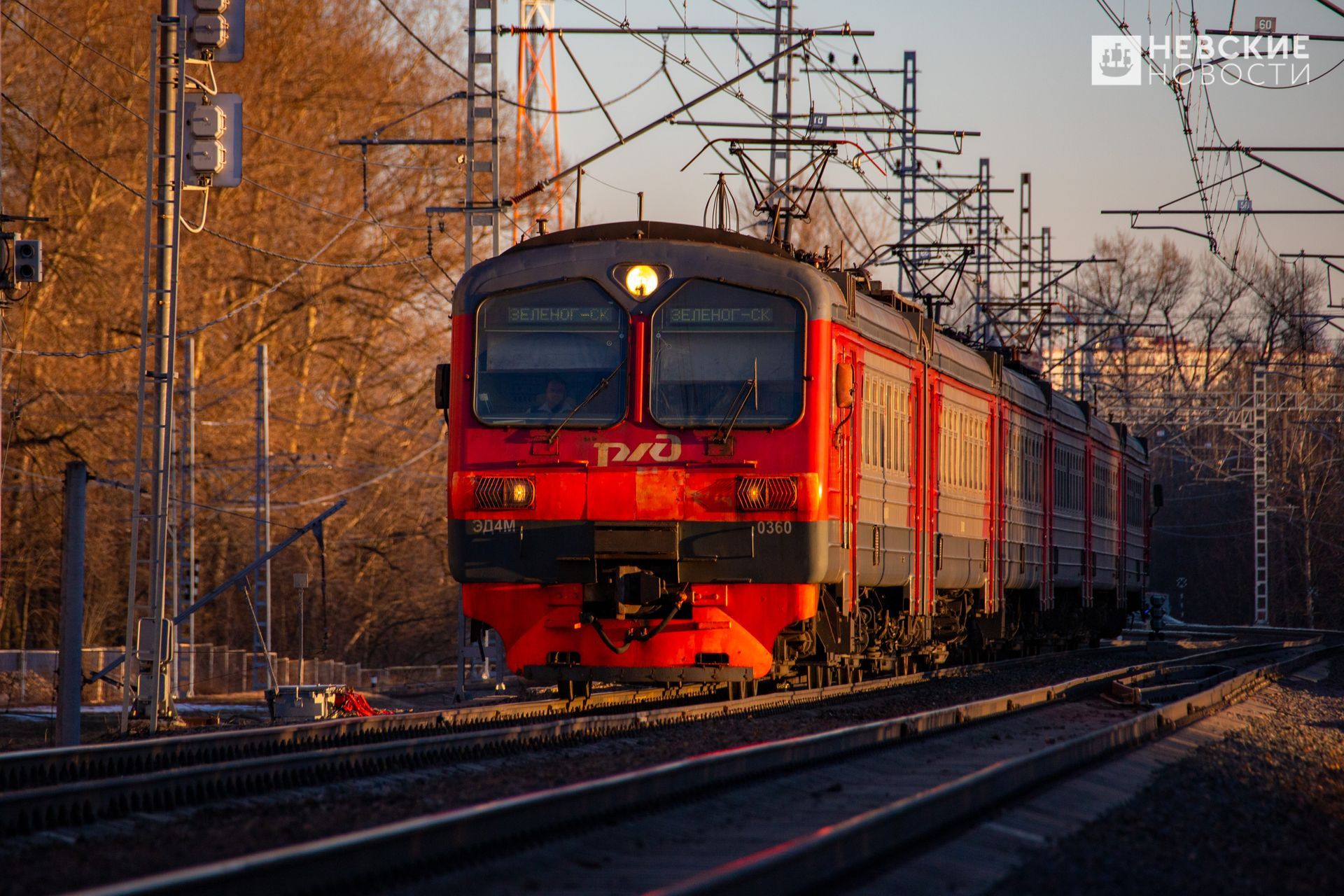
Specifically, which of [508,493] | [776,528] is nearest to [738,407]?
[776,528]

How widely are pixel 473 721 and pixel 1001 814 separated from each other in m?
5.50

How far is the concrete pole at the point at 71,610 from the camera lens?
37.3 ft

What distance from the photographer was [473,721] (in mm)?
11992

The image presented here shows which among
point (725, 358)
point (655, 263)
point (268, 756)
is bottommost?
point (268, 756)

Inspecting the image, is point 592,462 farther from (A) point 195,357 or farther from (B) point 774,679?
(A) point 195,357

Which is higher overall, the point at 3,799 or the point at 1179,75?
the point at 1179,75

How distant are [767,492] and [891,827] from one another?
5909 mm

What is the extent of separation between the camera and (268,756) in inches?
360

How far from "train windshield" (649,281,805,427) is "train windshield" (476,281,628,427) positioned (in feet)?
1.07

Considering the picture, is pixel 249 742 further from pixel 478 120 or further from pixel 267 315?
pixel 267 315

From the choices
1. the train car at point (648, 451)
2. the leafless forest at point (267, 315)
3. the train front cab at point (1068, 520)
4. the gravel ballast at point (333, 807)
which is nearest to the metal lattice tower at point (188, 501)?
the leafless forest at point (267, 315)

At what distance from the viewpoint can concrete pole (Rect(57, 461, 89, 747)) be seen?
1137 centimetres

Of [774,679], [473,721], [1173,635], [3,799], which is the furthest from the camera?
[1173,635]

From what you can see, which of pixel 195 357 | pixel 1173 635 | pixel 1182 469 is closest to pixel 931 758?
pixel 195 357
